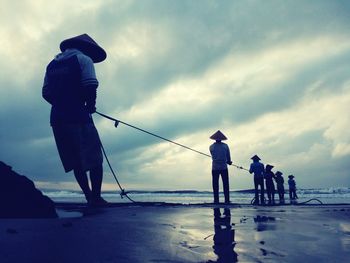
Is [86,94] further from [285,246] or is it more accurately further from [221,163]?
[221,163]

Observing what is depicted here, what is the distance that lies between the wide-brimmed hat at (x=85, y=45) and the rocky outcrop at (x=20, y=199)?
1.93m

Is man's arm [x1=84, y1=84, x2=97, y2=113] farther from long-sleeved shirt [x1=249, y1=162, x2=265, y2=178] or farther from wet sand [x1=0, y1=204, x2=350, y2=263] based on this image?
long-sleeved shirt [x1=249, y1=162, x2=265, y2=178]

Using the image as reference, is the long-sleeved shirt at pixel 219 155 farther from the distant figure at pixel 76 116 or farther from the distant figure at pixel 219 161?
the distant figure at pixel 76 116

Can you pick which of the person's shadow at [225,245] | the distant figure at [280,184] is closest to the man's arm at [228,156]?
the person's shadow at [225,245]

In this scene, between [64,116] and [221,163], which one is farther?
[221,163]

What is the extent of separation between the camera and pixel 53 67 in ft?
16.8

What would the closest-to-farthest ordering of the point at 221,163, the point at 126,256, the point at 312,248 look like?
1. the point at 126,256
2. the point at 312,248
3. the point at 221,163

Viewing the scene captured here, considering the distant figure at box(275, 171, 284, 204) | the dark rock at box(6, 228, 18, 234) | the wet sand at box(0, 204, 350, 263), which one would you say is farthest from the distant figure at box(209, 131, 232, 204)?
the distant figure at box(275, 171, 284, 204)

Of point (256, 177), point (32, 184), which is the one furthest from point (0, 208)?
point (256, 177)

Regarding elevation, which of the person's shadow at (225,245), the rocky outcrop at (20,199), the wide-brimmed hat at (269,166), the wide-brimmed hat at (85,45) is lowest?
the person's shadow at (225,245)

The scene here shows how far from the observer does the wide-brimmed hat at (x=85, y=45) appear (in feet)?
17.4

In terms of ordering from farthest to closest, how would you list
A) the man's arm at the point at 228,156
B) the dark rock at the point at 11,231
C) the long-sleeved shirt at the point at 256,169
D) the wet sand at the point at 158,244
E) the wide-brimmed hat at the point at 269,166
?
the wide-brimmed hat at the point at 269,166
the long-sleeved shirt at the point at 256,169
the man's arm at the point at 228,156
the dark rock at the point at 11,231
the wet sand at the point at 158,244

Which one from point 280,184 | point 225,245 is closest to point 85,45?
point 225,245

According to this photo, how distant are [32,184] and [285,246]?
11.7 ft
